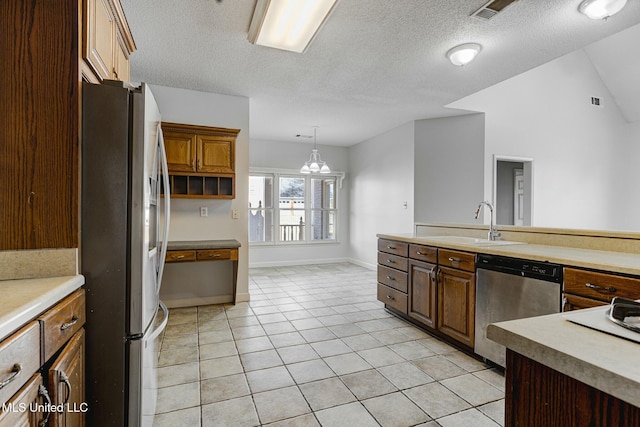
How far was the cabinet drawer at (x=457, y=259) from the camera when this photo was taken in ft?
8.13

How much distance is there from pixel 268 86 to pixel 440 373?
3.26 m

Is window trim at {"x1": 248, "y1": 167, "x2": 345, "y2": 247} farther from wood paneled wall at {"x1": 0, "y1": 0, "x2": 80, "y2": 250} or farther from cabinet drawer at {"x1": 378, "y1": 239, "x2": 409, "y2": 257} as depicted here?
wood paneled wall at {"x1": 0, "y1": 0, "x2": 80, "y2": 250}

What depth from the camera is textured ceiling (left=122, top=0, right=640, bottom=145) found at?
2230mm

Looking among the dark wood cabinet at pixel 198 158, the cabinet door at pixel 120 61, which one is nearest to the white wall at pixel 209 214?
the dark wood cabinet at pixel 198 158

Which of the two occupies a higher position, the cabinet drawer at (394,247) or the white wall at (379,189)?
the white wall at (379,189)

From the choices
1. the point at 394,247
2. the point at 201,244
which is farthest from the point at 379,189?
the point at 201,244

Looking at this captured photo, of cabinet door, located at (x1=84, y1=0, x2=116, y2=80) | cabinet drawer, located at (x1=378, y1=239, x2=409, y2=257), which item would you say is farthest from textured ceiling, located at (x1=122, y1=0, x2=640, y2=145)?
cabinet drawer, located at (x1=378, y1=239, x2=409, y2=257)

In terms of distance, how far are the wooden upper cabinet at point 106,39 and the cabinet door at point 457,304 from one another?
2.75 meters

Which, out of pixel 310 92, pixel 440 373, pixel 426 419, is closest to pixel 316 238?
pixel 310 92

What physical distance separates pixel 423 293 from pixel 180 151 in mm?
2999

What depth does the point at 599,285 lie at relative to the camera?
1665 millimetres

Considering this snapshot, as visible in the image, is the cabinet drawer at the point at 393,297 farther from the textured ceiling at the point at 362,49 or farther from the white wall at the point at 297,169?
the white wall at the point at 297,169

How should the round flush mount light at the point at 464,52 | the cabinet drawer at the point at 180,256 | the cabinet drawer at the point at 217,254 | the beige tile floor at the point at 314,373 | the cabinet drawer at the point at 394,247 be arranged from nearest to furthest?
the beige tile floor at the point at 314,373
the round flush mount light at the point at 464,52
the cabinet drawer at the point at 394,247
the cabinet drawer at the point at 180,256
the cabinet drawer at the point at 217,254

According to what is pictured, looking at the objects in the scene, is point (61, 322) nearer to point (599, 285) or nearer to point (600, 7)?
point (599, 285)
